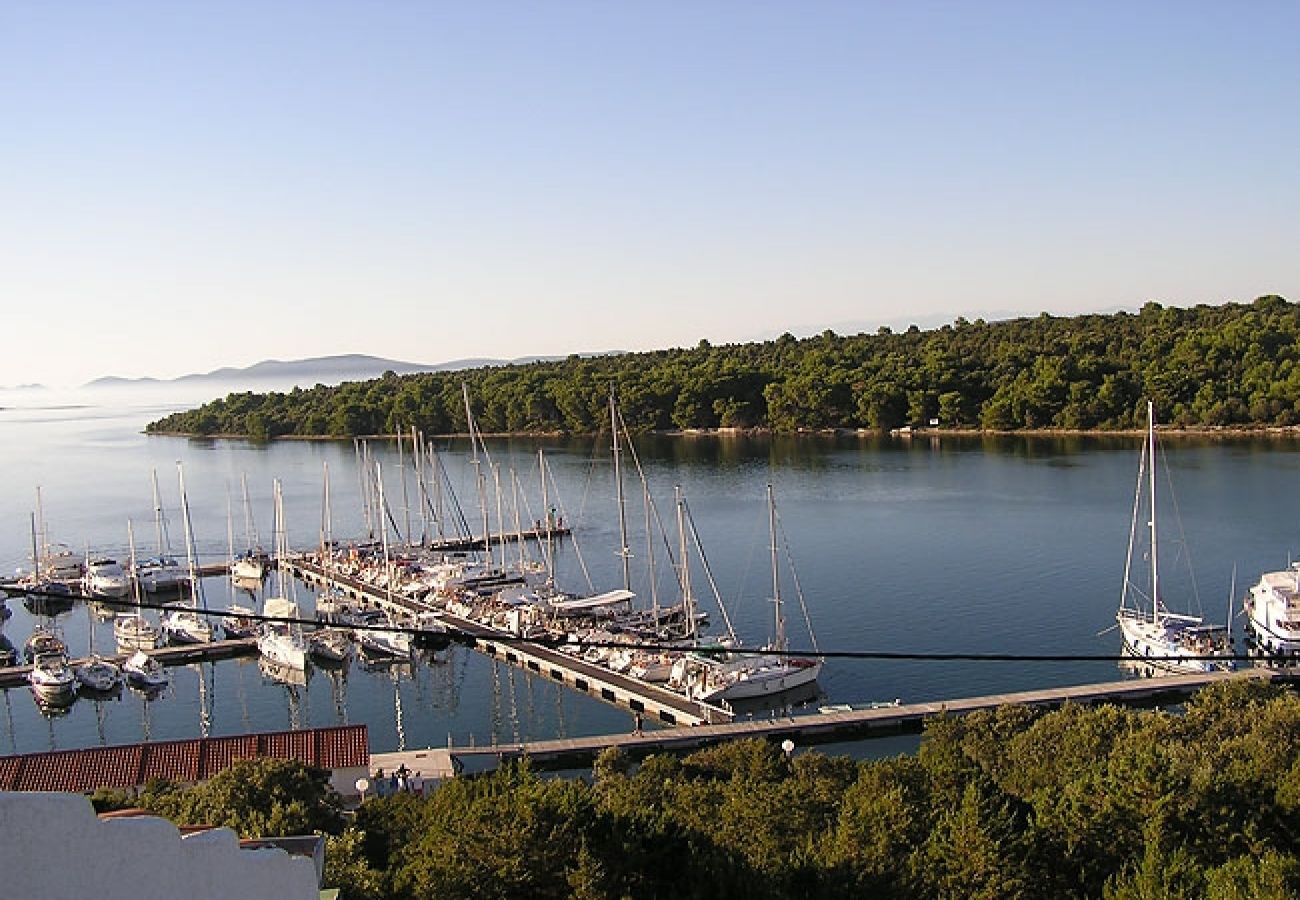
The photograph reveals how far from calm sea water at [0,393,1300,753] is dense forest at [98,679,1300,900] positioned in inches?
308

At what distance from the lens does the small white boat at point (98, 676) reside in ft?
67.8

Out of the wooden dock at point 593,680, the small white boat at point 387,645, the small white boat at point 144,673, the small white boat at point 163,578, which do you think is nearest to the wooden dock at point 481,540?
the small white boat at point 163,578

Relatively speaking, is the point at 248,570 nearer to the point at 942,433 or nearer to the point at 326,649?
the point at 326,649

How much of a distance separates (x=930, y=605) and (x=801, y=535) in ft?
27.9

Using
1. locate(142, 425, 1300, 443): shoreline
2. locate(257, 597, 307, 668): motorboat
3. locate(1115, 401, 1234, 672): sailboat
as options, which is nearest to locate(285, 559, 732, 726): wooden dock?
locate(257, 597, 307, 668): motorboat

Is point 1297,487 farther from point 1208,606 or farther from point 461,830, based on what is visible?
point 461,830

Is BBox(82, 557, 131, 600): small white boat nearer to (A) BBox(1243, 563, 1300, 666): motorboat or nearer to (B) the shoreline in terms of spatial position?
(B) the shoreline

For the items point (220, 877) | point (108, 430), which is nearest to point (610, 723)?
point (220, 877)

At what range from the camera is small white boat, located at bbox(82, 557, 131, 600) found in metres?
29.7

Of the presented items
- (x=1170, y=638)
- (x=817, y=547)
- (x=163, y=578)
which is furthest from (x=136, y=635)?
(x=1170, y=638)

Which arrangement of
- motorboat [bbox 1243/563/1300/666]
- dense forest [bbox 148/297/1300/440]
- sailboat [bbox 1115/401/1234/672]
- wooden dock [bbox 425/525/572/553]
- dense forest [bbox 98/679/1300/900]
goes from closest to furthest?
dense forest [bbox 98/679/1300/900] → sailboat [bbox 1115/401/1234/672] → motorboat [bbox 1243/563/1300/666] → wooden dock [bbox 425/525/572/553] → dense forest [bbox 148/297/1300/440]

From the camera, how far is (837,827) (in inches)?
326

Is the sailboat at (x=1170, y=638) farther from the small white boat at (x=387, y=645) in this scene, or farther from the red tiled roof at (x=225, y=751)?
the small white boat at (x=387, y=645)

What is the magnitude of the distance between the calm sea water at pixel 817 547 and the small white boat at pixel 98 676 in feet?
1.37
